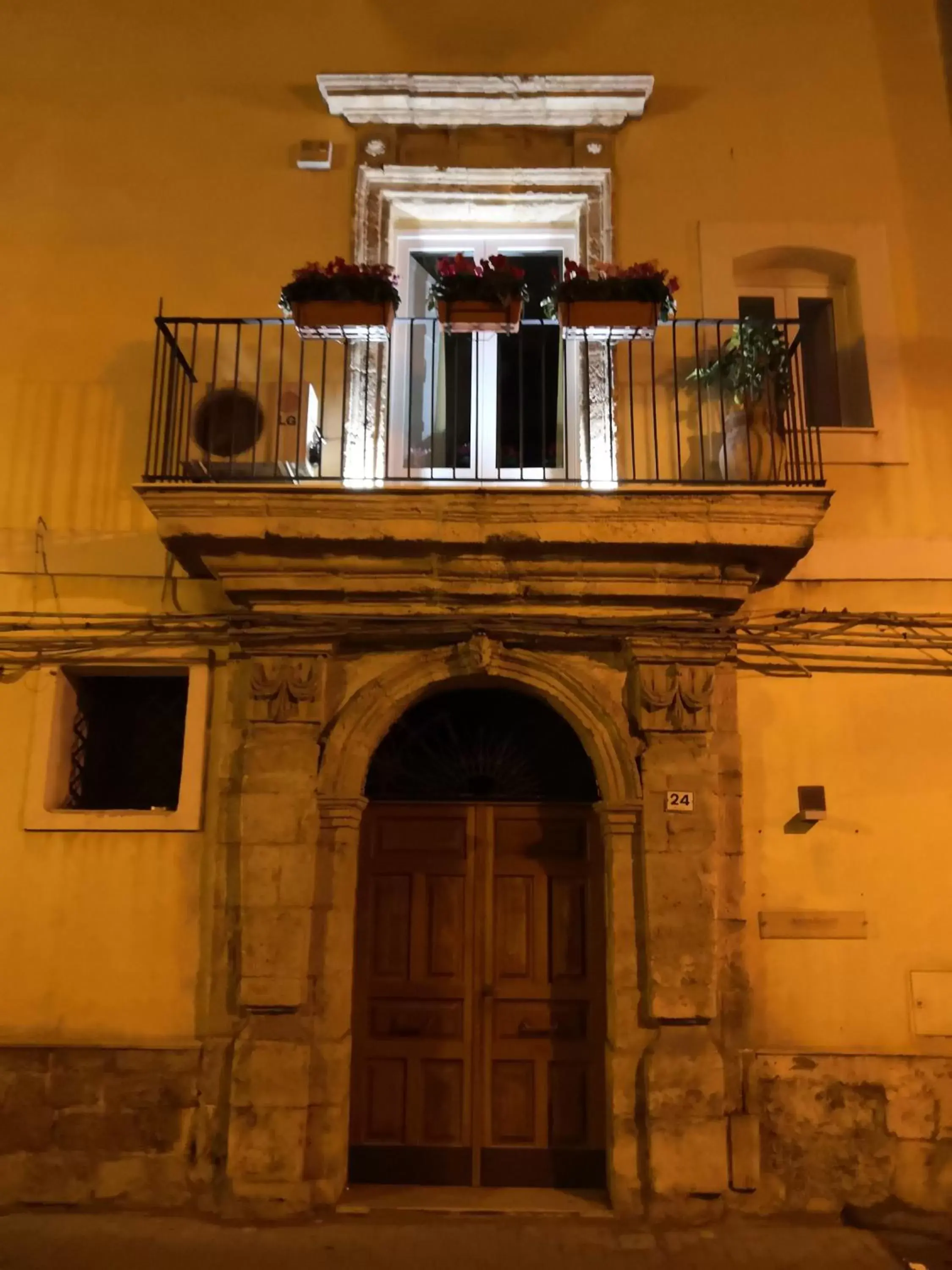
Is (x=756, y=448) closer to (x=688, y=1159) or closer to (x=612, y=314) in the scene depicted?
(x=612, y=314)

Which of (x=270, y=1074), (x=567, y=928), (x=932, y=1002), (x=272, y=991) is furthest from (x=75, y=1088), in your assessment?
(x=932, y=1002)

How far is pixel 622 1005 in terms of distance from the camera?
4965 mm

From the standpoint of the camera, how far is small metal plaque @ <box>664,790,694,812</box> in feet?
16.8

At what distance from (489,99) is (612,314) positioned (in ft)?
6.96

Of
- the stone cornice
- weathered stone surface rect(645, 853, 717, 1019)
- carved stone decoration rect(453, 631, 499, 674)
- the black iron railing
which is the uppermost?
the stone cornice

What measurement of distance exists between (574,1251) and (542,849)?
1.99m

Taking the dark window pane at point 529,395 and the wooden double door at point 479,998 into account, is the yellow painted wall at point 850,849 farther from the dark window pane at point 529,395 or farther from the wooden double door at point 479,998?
the dark window pane at point 529,395

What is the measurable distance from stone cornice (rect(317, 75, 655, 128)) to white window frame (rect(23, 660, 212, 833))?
385 centimetres

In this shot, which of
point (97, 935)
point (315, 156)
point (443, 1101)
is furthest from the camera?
point (315, 156)

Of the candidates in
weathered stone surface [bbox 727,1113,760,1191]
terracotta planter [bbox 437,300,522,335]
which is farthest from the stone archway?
terracotta planter [bbox 437,300,522,335]

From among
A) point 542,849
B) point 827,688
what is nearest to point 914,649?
point 827,688

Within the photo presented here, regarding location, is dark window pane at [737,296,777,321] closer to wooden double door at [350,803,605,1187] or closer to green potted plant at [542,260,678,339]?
green potted plant at [542,260,678,339]

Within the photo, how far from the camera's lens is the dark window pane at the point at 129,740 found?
5738 mm

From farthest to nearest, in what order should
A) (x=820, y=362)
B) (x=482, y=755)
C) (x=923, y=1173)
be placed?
(x=820, y=362) < (x=482, y=755) < (x=923, y=1173)
